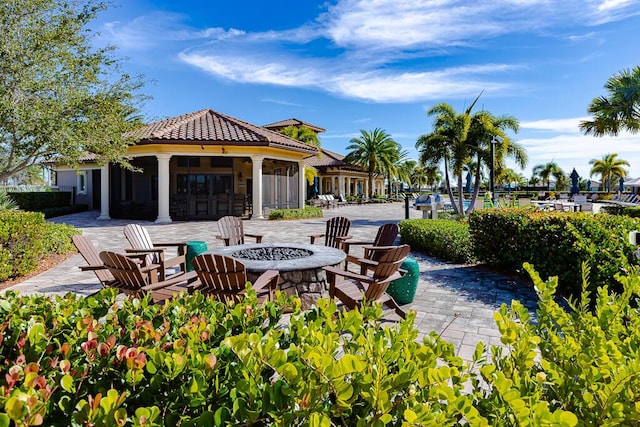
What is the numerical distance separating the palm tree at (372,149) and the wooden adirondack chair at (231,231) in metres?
31.1

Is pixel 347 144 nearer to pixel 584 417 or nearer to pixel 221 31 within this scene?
pixel 221 31

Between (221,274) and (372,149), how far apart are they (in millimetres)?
35416

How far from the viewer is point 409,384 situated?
1379 millimetres

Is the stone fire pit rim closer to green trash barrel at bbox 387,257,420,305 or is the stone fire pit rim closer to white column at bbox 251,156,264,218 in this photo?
green trash barrel at bbox 387,257,420,305

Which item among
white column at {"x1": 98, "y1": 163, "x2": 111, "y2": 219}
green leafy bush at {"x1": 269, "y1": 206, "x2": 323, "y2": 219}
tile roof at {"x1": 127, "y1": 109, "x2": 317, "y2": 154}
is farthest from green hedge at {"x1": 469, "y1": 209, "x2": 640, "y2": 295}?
white column at {"x1": 98, "y1": 163, "x2": 111, "y2": 219}

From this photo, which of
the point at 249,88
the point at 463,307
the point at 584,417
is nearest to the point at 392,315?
the point at 463,307

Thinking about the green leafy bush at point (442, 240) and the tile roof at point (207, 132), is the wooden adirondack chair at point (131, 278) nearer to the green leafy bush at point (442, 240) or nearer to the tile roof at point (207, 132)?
the green leafy bush at point (442, 240)

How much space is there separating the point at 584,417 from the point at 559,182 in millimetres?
81465

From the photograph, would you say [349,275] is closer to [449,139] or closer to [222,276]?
[222,276]

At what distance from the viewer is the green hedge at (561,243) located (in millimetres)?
5379

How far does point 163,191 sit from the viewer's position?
17984 millimetres

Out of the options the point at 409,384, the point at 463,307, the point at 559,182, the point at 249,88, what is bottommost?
the point at 463,307

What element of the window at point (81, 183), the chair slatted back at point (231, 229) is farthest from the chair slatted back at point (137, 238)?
the window at point (81, 183)

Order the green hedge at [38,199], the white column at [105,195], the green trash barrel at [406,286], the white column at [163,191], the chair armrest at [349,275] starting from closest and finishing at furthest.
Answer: the chair armrest at [349,275]
the green trash barrel at [406,286]
the white column at [163,191]
the white column at [105,195]
the green hedge at [38,199]
